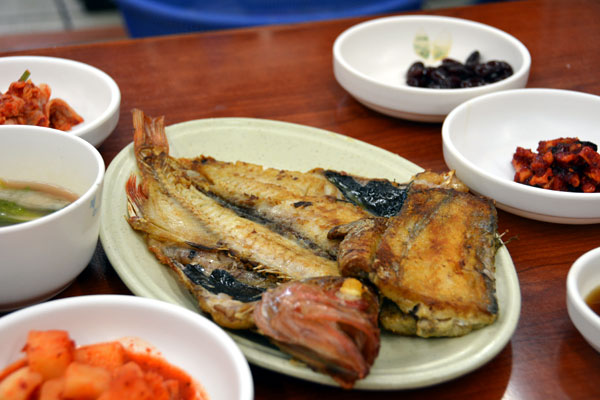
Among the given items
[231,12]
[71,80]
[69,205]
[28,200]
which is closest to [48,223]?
[69,205]

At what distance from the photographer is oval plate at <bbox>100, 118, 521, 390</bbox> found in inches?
49.9

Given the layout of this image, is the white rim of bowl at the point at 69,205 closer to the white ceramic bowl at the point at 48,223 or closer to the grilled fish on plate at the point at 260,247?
the white ceramic bowl at the point at 48,223

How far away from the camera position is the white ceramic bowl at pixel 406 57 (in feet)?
7.79

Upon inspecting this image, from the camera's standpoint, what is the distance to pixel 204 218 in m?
1.75

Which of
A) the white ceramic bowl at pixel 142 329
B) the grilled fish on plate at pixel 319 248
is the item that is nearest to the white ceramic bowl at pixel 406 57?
the grilled fish on plate at pixel 319 248

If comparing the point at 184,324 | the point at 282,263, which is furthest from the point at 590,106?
the point at 184,324

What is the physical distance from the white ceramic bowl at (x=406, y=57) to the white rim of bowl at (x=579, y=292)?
1064 mm

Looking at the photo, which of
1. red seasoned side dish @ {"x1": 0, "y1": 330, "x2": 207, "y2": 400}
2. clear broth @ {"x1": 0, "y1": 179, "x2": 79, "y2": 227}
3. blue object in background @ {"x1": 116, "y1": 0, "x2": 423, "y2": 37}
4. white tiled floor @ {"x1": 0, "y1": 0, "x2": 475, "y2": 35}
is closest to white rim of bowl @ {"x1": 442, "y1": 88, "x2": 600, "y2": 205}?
red seasoned side dish @ {"x1": 0, "y1": 330, "x2": 207, "y2": 400}

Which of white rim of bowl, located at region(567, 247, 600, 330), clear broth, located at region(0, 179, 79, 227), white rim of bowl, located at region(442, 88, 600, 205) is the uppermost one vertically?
clear broth, located at region(0, 179, 79, 227)

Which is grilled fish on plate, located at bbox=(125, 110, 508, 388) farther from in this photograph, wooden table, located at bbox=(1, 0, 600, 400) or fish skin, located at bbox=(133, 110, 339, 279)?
wooden table, located at bbox=(1, 0, 600, 400)

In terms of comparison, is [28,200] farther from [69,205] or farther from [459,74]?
[459,74]

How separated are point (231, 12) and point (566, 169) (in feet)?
9.94

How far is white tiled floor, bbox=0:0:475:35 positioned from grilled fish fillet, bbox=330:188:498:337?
5129 millimetres

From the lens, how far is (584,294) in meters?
1.45
